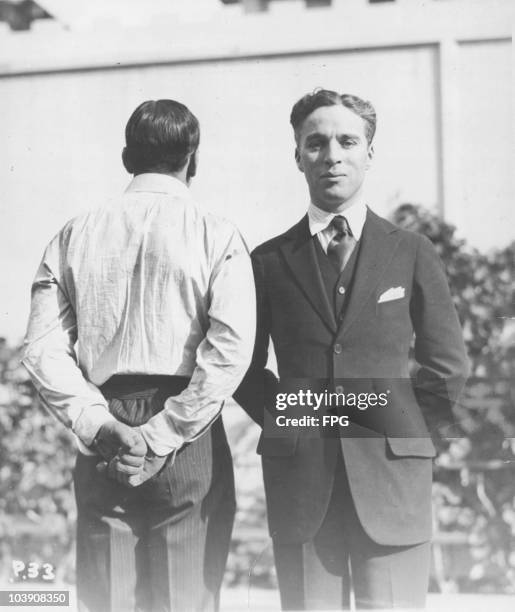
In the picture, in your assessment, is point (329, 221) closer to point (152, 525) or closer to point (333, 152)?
point (333, 152)

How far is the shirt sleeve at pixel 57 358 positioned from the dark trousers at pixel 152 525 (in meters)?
0.07

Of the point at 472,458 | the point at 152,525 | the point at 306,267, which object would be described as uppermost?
the point at 306,267

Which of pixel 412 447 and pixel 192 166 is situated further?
pixel 192 166

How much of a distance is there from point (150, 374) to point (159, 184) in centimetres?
56

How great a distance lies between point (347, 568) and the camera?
8.71 ft

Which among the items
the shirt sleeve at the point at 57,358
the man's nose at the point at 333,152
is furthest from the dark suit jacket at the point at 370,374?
the shirt sleeve at the point at 57,358

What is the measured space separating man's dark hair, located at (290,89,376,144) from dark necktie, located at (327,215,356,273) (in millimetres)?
266

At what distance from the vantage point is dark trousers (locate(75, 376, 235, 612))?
2555 millimetres

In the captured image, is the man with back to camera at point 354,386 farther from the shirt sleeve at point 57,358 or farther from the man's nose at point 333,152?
the shirt sleeve at point 57,358

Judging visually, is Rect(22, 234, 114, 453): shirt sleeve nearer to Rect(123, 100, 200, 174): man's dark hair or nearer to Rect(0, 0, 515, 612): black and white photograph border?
Rect(0, 0, 515, 612): black and white photograph border

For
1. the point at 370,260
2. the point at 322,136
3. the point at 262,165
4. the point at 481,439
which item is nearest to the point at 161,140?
the point at 262,165

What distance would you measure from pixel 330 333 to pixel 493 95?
0.88 meters

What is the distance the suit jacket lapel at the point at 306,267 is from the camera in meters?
2.72

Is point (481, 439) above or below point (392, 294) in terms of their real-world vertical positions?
below
